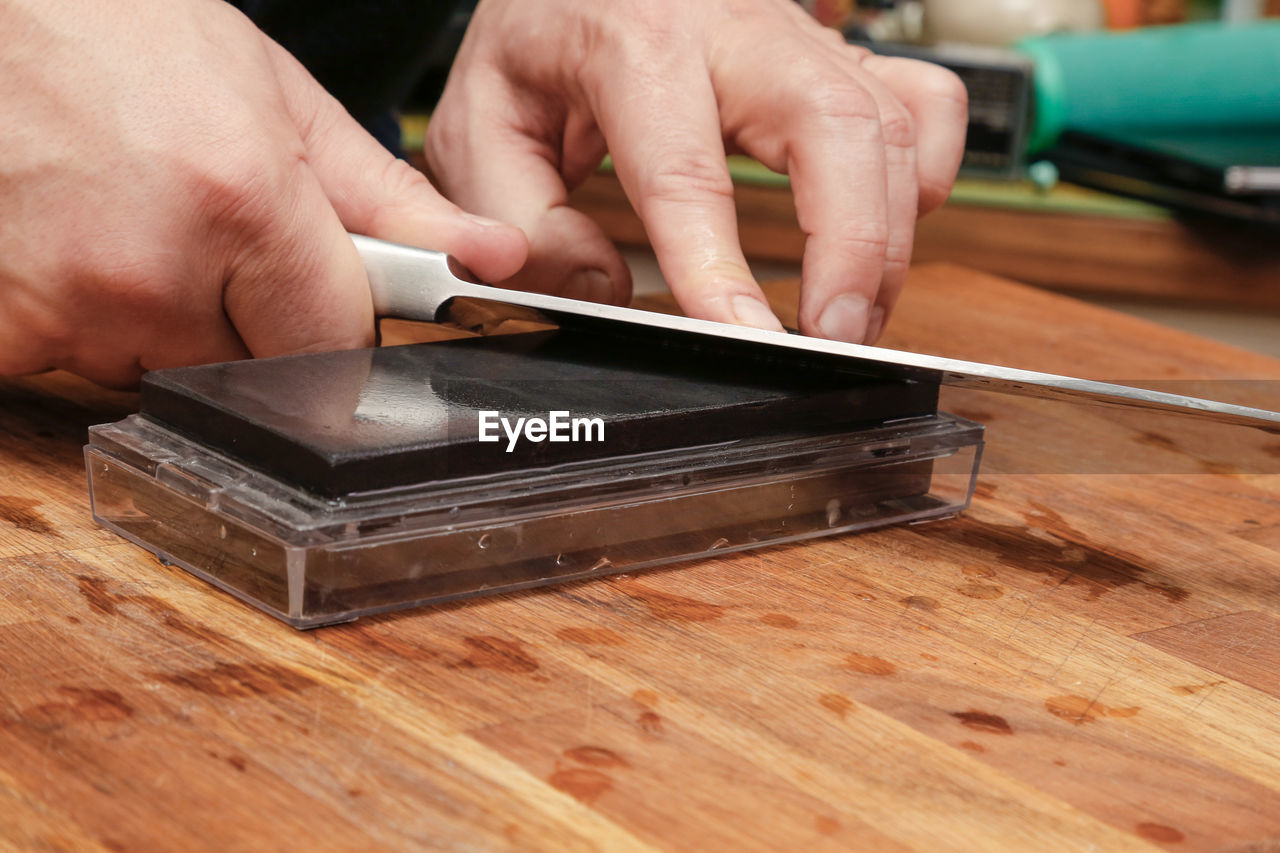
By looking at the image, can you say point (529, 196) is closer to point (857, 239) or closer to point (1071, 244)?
point (857, 239)

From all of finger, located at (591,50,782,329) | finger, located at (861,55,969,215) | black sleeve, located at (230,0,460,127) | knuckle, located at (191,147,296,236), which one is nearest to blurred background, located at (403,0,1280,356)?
black sleeve, located at (230,0,460,127)

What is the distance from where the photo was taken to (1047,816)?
326mm

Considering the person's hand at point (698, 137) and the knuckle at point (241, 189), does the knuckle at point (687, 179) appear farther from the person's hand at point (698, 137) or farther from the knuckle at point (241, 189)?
the knuckle at point (241, 189)

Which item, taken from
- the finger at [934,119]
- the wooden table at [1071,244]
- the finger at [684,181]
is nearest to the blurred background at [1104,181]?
the wooden table at [1071,244]

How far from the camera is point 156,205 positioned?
527 mm

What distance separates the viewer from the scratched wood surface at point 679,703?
308mm

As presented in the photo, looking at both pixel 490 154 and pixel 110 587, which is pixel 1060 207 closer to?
pixel 490 154

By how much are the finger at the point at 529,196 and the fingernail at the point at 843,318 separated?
6.5 inches

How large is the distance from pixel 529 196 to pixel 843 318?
0.23m

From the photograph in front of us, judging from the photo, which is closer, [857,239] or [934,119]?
[857,239]

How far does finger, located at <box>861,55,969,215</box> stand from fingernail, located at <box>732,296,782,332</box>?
0.23 metres

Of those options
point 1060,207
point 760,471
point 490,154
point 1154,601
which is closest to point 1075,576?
point 1154,601

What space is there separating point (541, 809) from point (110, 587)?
0.61 ft
